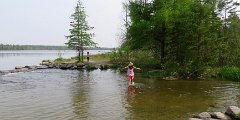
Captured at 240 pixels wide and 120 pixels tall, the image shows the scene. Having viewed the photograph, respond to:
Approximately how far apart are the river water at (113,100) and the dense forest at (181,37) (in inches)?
200

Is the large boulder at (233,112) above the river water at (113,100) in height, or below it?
above

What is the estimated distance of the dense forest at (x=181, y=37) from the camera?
33.1m

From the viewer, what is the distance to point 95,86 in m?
27.5

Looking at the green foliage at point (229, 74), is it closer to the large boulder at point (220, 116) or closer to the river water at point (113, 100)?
the river water at point (113, 100)

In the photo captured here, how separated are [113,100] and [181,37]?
57.4 feet

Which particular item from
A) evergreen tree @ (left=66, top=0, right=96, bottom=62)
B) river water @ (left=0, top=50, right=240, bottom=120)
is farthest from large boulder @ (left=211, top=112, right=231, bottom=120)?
evergreen tree @ (left=66, top=0, right=96, bottom=62)

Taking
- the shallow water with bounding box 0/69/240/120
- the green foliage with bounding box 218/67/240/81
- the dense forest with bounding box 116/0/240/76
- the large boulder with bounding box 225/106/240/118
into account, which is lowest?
the shallow water with bounding box 0/69/240/120

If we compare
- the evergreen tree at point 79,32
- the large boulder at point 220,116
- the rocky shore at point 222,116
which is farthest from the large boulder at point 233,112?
the evergreen tree at point 79,32

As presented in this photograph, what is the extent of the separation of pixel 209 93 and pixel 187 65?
9702 millimetres

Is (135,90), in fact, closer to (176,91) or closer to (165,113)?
(176,91)

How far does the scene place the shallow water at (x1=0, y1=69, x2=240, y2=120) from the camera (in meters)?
16.5

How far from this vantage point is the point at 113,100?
2055 cm

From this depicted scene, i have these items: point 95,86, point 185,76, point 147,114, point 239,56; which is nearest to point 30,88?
point 95,86

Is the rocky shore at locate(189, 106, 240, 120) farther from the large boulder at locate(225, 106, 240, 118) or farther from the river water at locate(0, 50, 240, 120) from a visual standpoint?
the river water at locate(0, 50, 240, 120)
